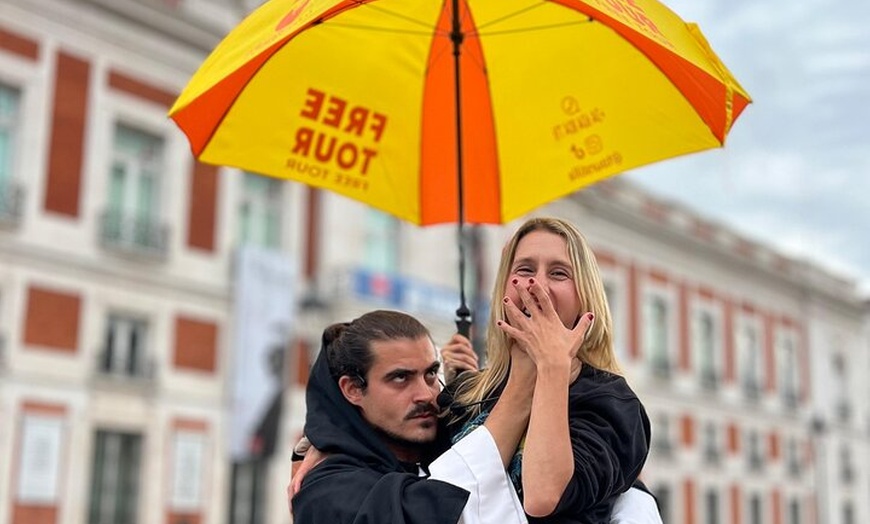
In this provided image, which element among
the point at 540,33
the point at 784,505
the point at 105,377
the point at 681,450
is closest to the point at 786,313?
the point at 784,505

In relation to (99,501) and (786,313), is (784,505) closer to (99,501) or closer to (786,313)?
(786,313)

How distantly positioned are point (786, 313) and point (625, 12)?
40.6 metres

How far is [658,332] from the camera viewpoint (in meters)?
34.3

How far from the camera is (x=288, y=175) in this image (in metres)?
4.30

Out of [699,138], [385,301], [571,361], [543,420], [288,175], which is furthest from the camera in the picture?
[385,301]

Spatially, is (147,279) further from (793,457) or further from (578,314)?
(793,457)

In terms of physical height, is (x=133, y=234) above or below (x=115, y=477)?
above

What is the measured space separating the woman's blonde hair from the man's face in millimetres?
104

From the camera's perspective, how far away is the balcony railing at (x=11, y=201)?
17.8 metres

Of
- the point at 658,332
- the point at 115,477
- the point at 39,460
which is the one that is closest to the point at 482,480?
the point at 39,460

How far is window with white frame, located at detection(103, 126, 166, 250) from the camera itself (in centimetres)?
1973

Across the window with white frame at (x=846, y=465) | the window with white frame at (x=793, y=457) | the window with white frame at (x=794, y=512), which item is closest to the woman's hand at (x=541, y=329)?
the window with white frame at (x=794, y=512)

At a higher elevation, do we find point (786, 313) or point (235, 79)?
point (786, 313)

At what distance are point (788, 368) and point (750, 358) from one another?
331 cm
